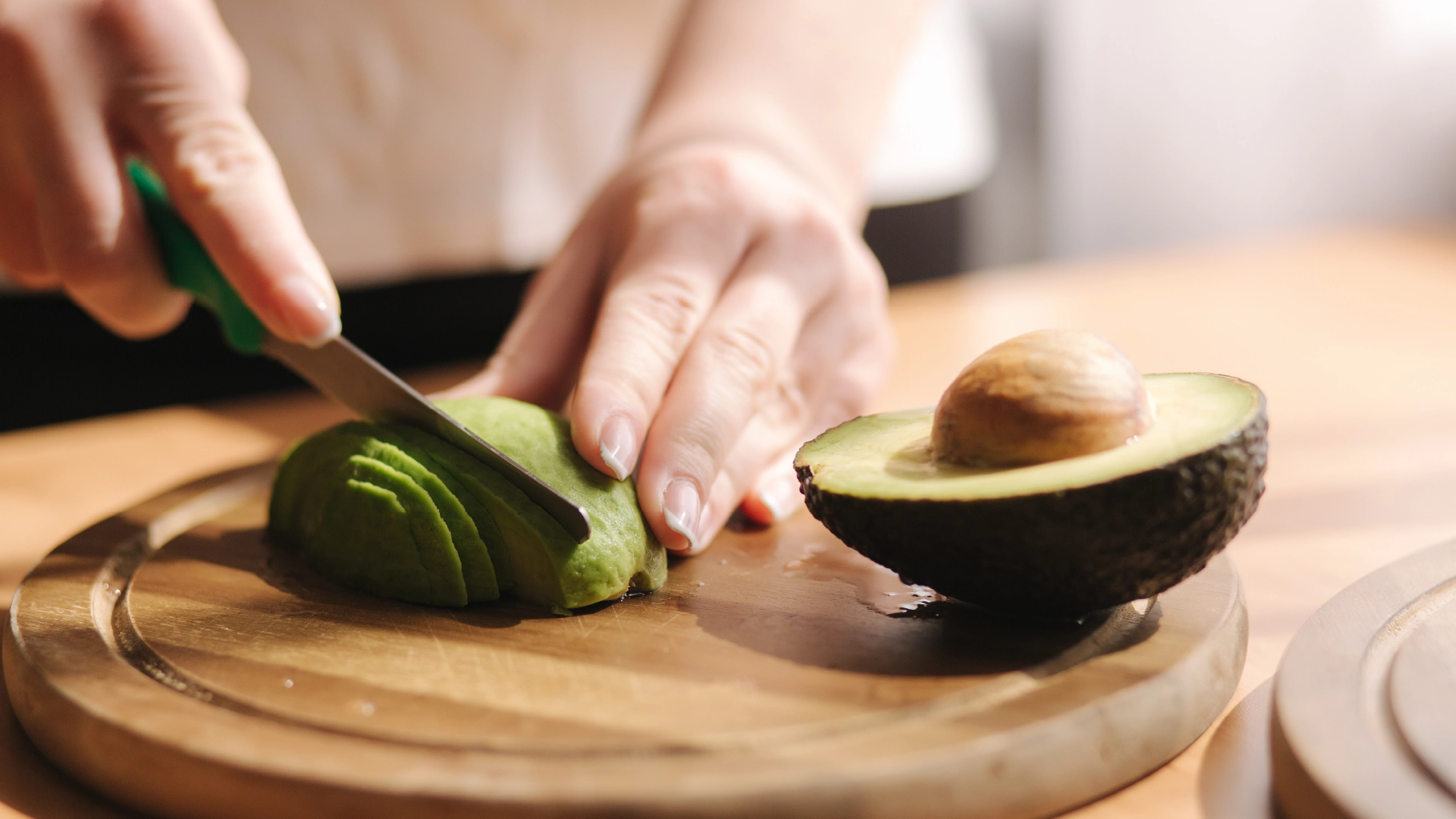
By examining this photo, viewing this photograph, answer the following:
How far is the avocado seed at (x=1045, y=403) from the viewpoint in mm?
1092

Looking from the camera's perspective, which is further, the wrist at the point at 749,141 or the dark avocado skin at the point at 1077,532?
the wrist at the point at 749,141

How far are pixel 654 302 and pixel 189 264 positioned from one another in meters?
0.64

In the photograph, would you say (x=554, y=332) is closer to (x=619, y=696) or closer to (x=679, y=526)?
(x=679, y=526)

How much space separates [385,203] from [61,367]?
30.0 inches

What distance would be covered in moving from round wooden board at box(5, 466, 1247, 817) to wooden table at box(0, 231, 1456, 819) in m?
0.07

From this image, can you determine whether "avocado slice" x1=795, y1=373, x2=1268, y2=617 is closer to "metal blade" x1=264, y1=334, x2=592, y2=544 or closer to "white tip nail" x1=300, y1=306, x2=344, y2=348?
"metal blade" x1=264, y1=334, x2=592, y2=544

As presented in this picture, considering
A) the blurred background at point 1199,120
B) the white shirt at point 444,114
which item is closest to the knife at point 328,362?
the white shirt at point 444,114

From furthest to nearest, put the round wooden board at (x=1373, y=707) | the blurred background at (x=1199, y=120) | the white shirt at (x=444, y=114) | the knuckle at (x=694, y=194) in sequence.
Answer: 1. the blurred background at (x=1199, y=120)
2. the white shirt at (x=444, y=114)
3. the knuckle at (x=694, y=194)
4. the round wooden board at (x=1373, y=707)

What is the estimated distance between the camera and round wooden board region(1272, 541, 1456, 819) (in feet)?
2.91

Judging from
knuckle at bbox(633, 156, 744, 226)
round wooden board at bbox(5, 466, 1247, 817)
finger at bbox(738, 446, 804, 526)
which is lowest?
finger at bbox(738, 446, 804, 526)

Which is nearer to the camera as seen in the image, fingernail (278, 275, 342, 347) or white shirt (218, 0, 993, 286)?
fingernail (278, 275, 342, 347)

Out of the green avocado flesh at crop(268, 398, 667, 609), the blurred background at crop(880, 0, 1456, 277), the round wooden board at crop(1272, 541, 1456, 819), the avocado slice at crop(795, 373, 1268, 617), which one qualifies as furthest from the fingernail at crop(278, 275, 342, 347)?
the blurred background at crop(880, 0, 1456, 277)

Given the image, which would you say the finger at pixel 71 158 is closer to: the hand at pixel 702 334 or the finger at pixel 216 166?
the finger at pixel 216 166

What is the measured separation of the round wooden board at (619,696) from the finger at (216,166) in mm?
358
